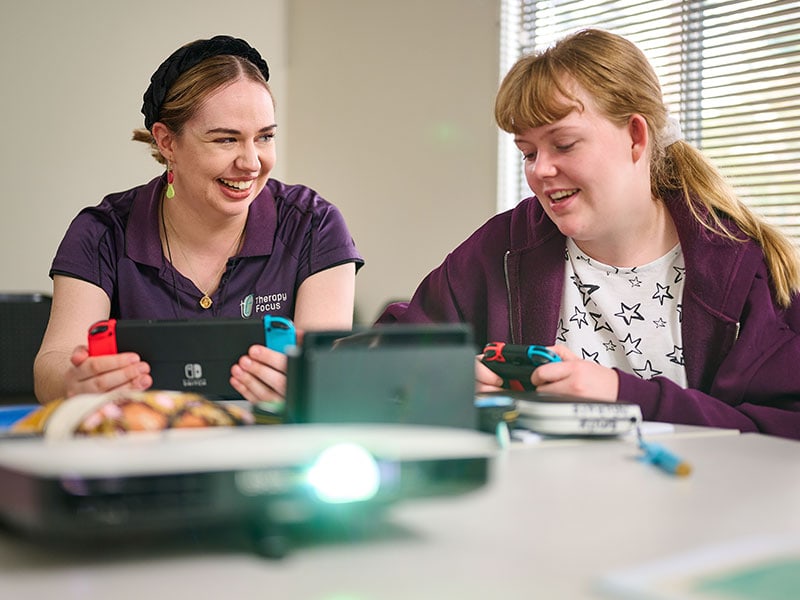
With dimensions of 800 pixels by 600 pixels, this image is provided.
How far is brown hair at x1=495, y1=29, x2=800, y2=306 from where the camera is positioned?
1.61 metres

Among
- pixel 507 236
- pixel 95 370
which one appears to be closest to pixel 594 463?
pixel 95 370

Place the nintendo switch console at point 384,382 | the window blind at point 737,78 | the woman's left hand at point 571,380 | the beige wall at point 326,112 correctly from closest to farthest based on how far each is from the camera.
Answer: the nintendo switch console at point 384,382 < the woman's left hand at point 571,380 < the window blind at point 737,78 < the beige wall at point 326,112

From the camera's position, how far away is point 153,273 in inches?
74.0

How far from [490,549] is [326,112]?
152 inches

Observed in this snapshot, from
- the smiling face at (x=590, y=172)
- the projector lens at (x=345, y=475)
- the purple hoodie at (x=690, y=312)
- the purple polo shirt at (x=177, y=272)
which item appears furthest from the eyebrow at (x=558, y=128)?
the projector lens at (x=345, y=475)

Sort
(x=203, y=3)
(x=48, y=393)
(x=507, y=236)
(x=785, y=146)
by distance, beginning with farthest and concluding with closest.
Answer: (x=203, y=3) → (x=785, y=146) → (x=507, y=236) → (x=48, y=393)

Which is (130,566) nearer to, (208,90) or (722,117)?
(208,90)

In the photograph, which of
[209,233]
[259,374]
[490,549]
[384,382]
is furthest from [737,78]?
[490,549]

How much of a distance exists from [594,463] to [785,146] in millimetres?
2425

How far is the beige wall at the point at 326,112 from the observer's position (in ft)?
11.8

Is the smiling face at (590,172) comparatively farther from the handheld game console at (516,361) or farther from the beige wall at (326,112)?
the beige wall at (326,112)

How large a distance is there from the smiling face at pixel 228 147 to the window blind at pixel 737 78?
1566 mm

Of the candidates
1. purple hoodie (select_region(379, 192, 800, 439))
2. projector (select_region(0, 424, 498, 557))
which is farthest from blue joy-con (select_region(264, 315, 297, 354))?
projector (select_region(0, 424, 498, 557))

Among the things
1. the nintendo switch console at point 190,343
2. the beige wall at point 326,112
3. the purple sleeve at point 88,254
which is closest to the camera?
the nintendo switch console at point 190,343
